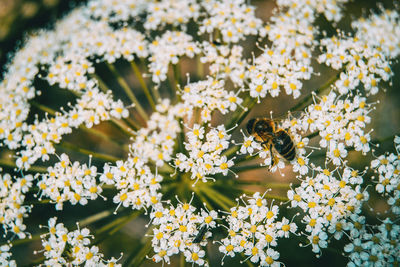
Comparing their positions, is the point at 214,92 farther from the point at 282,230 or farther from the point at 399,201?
the point at 399,201

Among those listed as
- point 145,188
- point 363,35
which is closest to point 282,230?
point 145,188

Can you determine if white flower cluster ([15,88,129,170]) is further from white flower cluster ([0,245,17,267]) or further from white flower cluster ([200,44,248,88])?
white flower cluster ([200,44,248,88])

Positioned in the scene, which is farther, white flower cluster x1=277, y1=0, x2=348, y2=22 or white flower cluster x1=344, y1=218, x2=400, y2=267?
white flower cluster x1=277, y1=0, x2=348, y2=22

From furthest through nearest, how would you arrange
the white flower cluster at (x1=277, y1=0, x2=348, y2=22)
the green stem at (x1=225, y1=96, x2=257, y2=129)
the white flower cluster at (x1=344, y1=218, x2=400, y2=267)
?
1. the white flower cluster at (x1=277, y1=0, x2=348, y2=22)
2. the green stem at (x1=225, y1=96, x2=257, y2=129)
3. the white flower cluster at (x1=344, y1=218, x2=400, y2=267)

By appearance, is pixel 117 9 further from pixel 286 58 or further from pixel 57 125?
pixel 286 58

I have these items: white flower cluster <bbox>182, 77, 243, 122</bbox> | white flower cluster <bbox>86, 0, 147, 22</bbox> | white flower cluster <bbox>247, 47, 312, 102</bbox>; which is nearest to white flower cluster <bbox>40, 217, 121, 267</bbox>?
white flower cluster <bbox>182, 77, 243, 122</bbox>

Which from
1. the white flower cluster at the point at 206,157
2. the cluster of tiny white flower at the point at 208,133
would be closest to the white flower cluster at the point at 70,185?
the cluster of tiny white flower at the point at 208,133
